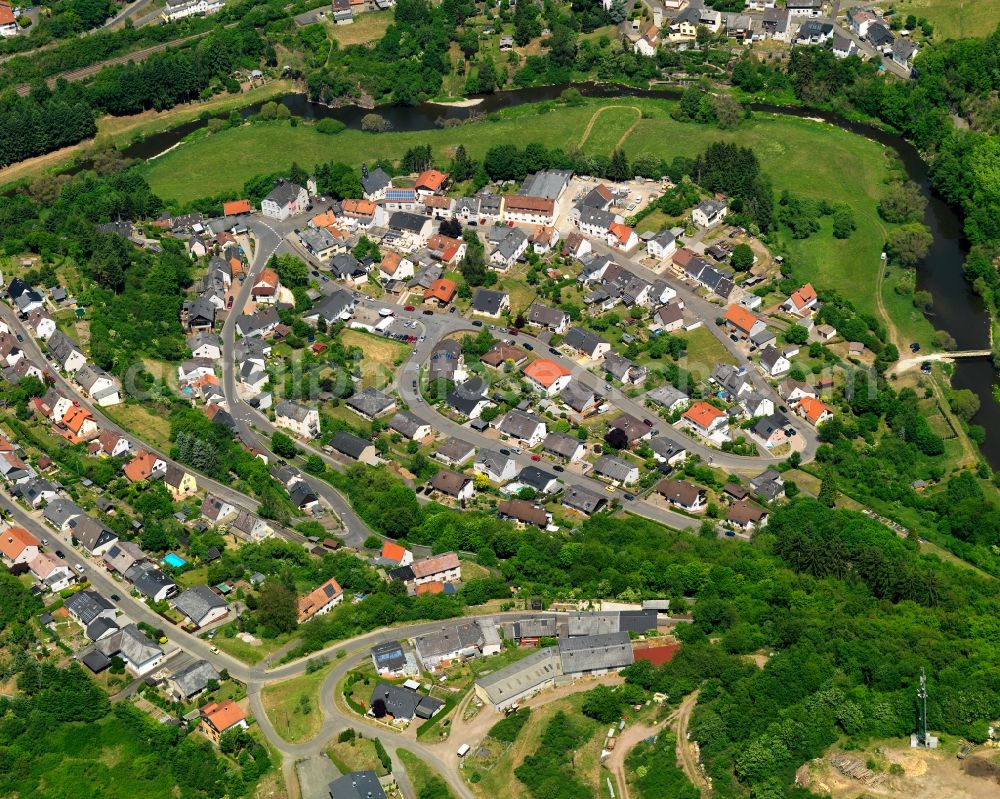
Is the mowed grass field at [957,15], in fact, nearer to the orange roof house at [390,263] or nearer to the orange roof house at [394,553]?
the orange roof house at [390,263]

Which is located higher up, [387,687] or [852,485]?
[387,687]

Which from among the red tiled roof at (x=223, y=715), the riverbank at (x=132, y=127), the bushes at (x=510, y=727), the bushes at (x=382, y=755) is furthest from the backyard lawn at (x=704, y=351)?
the riverbank at (x=132, y=127)

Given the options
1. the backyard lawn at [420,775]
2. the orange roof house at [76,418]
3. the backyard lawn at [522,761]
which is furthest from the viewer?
the orange roof house at [76,418]

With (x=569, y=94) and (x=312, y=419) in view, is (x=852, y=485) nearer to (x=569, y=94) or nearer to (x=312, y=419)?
(x=312, y=419)

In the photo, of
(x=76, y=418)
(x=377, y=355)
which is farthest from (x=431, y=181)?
(x=76, y=418)

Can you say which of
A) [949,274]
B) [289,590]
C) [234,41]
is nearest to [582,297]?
[949,274]

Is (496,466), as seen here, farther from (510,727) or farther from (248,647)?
(510,727)
